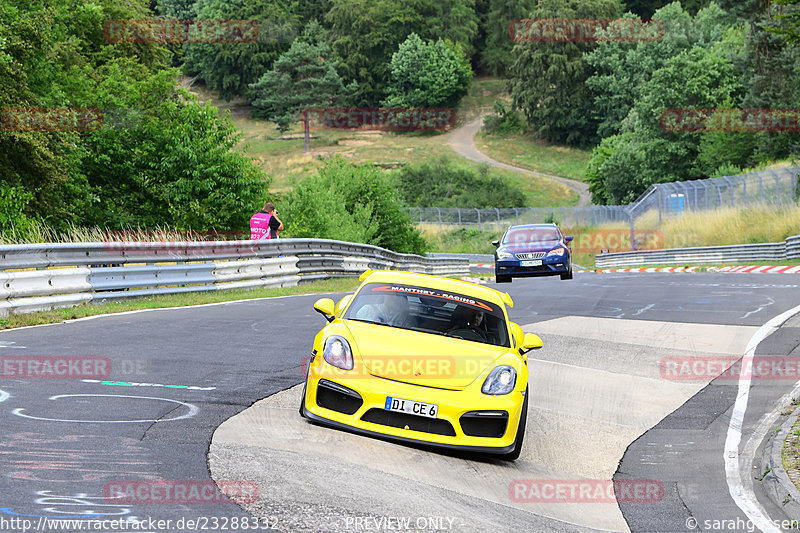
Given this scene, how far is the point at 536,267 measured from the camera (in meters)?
24.6

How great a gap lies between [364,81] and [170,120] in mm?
98332

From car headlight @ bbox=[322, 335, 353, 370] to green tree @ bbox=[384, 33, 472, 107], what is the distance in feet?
387

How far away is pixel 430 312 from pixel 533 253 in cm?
1608

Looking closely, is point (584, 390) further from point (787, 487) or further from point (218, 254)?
point (218, 254)

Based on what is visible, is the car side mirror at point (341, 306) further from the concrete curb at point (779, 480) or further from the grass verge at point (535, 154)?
the grass verge at point (535, 154)

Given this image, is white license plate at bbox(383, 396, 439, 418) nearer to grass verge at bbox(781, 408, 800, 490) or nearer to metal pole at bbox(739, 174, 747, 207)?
grass verge at bbox(781, 408, 800, 490)

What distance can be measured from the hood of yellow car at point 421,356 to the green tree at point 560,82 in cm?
10862

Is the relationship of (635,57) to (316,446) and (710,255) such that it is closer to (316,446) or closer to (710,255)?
(710,255)

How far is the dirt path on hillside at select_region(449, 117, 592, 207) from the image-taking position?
97938mm

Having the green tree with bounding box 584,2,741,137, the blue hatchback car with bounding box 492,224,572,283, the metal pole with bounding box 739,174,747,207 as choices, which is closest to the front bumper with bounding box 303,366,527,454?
the blue hatchback car with bounding box 492,224,572,283

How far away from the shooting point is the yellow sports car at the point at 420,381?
23.7 ft

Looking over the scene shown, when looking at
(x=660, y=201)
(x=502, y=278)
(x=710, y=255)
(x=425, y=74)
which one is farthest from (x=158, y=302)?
(x=425, y=74)

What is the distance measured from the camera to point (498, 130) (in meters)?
122

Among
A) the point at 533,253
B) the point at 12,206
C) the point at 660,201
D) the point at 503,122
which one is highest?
the point at 12,206
